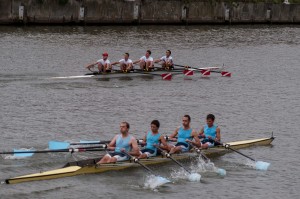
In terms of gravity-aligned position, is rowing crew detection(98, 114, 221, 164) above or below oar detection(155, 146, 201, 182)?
above

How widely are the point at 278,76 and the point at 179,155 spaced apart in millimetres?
25256

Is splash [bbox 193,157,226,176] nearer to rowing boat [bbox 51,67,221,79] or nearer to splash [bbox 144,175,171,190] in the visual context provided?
splash [bbox 144,175,171,190]

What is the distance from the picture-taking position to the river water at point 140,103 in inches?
979

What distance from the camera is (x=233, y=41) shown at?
70438 mm

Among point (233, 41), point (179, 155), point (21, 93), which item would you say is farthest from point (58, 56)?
point (179, 155)

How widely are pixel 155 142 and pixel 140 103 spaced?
40.0 feet

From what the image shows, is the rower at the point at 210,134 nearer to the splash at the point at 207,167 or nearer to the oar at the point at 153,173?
the splash at the point at 207,167

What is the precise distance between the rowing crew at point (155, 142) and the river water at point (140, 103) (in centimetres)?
64

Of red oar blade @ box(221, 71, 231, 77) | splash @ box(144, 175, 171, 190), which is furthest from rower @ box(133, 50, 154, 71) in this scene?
splash @ box(144, 175, 171, 190)

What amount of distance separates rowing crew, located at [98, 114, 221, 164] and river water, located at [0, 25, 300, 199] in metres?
0.64

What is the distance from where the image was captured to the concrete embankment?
67.9 m

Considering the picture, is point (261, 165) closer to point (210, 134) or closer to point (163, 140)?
point (210, 134)

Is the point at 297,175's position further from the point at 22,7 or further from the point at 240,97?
the point at 22,7

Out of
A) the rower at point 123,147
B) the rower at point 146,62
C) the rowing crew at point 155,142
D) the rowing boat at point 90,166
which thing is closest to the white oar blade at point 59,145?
the rowing boat at point 90,166
